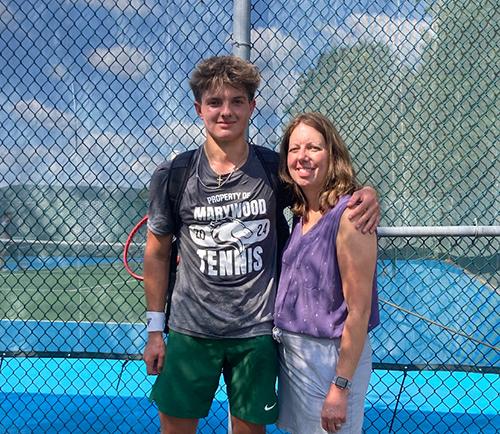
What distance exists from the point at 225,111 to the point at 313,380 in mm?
979

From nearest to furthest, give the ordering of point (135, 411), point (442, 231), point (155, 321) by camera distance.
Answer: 1. point (155, 321)
2. point (442, 231)
3. point (135, 411)

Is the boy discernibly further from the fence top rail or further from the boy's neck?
the fence top rail

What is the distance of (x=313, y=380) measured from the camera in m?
1.92

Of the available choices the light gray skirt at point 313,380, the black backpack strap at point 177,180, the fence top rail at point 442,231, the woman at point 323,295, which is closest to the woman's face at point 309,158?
the woman at point 323,295

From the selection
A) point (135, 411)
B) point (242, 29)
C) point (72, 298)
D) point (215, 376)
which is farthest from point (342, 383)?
point (72, 298)

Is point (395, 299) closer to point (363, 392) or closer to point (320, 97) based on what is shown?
point (320, 97)

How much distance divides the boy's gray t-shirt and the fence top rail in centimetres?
83

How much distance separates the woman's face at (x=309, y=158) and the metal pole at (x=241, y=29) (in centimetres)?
76

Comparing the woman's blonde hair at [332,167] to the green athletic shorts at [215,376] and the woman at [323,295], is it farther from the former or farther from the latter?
the green athletic shorts at [215,376]

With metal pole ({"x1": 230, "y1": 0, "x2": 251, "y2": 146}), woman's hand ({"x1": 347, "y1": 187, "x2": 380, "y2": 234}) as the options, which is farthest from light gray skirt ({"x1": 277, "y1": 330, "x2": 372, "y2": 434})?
metal pole ({"x1": 230, "y1": 0, "x2": 251, "y2": 146})

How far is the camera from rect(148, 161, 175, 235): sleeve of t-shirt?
2.12m

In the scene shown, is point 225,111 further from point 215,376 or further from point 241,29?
point 215,376

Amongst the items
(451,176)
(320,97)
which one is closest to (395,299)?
(451,176)

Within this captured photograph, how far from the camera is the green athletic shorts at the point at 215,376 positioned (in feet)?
6.77
